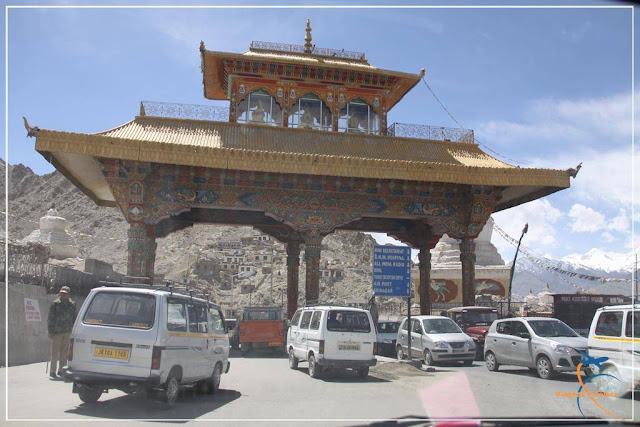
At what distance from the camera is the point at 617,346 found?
34.2 ft

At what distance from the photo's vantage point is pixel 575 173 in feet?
68.0

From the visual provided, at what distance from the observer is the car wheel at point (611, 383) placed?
32.0 feet

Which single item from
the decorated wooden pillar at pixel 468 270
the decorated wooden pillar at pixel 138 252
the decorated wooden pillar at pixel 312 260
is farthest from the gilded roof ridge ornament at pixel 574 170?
the decorated wooden pillar at pixel 138 252

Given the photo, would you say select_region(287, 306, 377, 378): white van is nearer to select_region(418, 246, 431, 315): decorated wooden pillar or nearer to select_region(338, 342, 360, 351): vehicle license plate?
select_region(338, 342, 360, 351): vehicle license plate

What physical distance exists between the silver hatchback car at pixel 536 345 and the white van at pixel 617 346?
2016 millimetres

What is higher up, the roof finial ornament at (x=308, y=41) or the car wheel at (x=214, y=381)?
the roof finial ornament at (x=308, y=41)

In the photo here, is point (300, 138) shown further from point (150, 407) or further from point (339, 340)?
point (150, 407)

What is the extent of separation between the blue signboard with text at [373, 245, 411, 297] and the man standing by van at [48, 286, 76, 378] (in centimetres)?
840

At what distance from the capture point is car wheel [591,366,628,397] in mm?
9766

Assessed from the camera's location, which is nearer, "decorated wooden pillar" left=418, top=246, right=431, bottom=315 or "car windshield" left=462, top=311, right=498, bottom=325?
"car windshield" left=462, top=311, right=498, bottom=325

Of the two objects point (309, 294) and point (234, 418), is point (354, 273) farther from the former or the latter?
point (234, 418)

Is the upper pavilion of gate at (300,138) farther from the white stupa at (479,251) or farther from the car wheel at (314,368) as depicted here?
the white stupa at (479,251)

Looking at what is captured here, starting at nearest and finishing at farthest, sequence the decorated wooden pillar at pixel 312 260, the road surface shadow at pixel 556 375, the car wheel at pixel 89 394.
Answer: the car wheel at pixel 89 394 → the road surface shadow at pixel 556 375 → the decorated wooden pillar at pixel 312 260

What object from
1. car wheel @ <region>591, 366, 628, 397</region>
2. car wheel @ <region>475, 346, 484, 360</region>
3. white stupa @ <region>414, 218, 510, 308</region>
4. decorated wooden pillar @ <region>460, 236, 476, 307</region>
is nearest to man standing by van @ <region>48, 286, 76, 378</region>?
car wheel @ <region>591, 366, 628, 397</region>
